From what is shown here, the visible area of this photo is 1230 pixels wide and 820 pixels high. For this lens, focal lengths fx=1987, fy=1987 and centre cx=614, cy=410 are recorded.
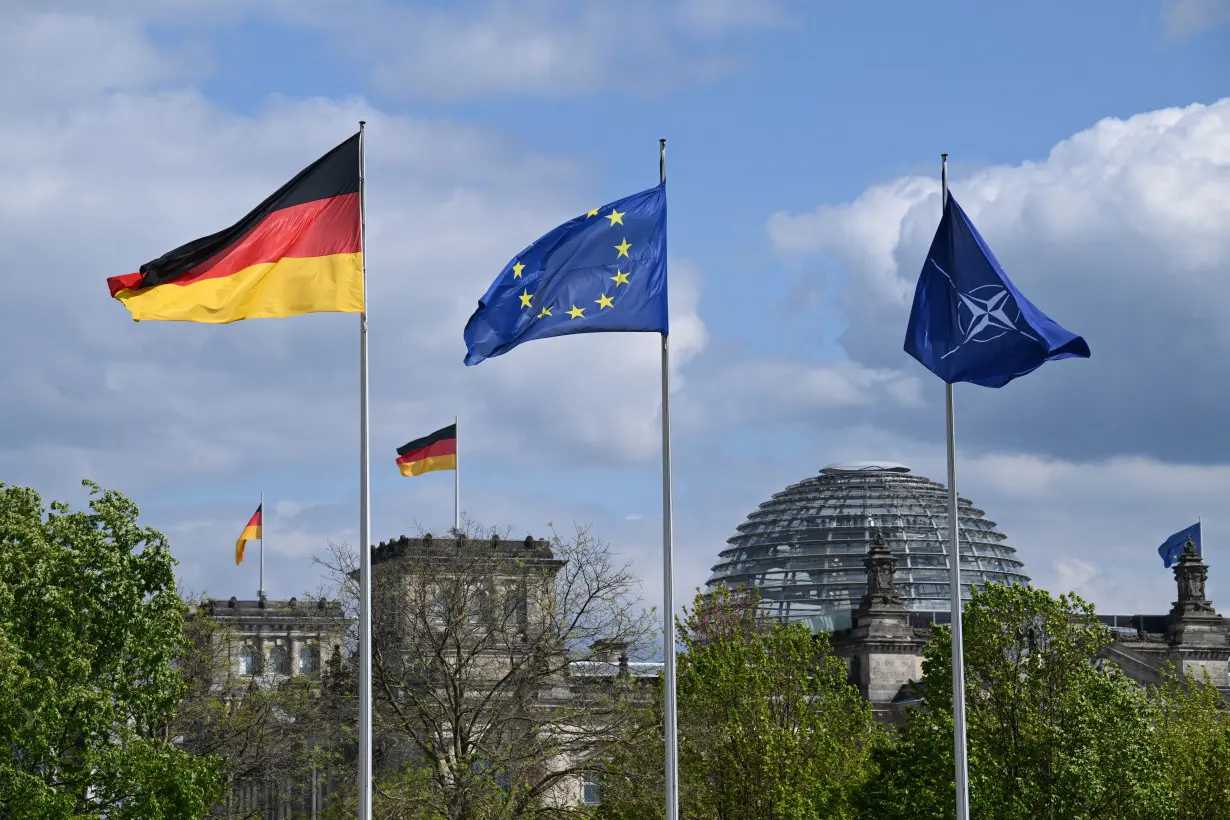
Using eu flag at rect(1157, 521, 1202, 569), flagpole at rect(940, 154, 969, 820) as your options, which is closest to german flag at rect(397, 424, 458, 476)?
flagpole at rect(940, 154, 969, 820)

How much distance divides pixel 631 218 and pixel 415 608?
28.1 metres

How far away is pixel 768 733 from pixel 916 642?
274ft

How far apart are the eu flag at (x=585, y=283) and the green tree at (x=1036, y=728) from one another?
27.9m

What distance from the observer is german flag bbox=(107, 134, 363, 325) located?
3078 centimetres

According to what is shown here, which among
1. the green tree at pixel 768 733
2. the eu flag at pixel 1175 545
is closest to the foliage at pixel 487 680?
the green tree at pixel 768 733

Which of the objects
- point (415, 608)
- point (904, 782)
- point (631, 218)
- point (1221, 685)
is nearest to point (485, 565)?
point (415, 608)

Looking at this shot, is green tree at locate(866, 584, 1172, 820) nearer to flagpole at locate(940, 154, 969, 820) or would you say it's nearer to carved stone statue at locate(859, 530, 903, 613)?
flagpole at locate(940, 154, 969, 820)

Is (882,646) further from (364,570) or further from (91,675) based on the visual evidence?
(364,570)

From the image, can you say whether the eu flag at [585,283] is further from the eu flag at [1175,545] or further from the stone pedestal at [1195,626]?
the stone pedestal at [1195,626]

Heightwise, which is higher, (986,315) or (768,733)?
(986,315)

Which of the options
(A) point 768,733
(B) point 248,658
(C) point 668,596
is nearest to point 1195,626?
(B) point 248,658

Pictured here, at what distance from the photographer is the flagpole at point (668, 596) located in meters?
34.5

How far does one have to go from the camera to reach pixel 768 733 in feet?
237

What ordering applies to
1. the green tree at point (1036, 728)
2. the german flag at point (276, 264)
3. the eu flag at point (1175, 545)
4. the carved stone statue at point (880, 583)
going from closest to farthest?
the german flag at point (276, 264) < the green tree at point (1036, 728) < the eu flag at point (1175, 545) < the carved stone statue at point (880, 583)
